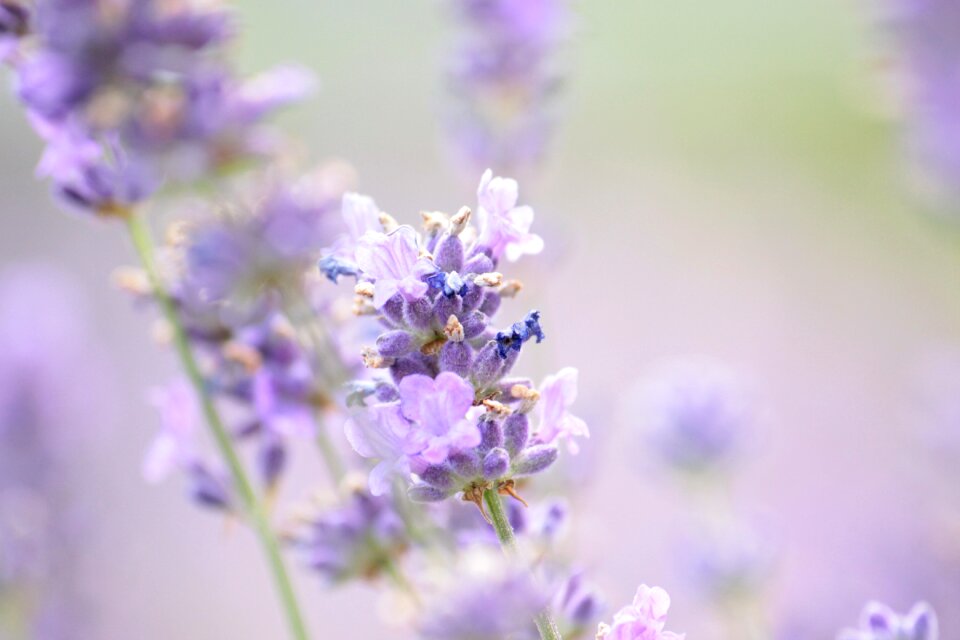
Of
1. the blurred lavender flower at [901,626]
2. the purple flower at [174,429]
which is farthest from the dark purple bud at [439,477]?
the purple flower at [174,429]

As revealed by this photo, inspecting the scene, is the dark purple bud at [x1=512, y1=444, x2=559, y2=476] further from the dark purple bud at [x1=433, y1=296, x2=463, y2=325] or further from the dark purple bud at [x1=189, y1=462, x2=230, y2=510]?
the dark purple bud at [x1=189, y1=462, x2=230, y2=510]

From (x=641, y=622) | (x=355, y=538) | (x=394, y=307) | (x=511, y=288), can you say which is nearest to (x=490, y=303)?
(x=511, y=288)

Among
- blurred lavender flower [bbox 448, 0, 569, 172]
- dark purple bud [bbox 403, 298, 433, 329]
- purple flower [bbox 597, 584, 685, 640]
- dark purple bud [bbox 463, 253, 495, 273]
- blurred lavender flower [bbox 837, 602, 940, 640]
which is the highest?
blurred lavender flower [bbox 448, 0, 569, 172]

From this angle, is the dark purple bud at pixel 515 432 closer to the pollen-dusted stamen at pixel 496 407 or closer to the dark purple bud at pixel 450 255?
the pollen-dusted stamen at pixel 496 407

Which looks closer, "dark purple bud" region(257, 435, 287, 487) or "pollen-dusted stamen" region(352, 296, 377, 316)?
"pollen-dusted stamen" region(352, 296, 377, 316)

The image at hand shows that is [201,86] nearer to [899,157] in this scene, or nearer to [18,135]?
[899,157]

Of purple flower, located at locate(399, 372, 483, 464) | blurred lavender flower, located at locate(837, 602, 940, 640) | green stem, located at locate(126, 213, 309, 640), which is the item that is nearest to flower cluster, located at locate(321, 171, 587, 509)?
purple flower, located at locate(399, 372, 483, 464)

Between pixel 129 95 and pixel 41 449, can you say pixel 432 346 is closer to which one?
pixel 129 95
